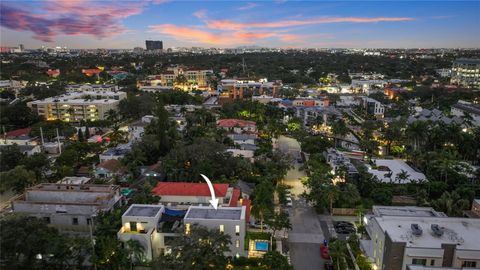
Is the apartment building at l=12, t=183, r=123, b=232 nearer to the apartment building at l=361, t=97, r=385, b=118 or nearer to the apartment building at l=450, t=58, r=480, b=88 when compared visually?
the apartment building at l=361, t=97, r=385, b=118

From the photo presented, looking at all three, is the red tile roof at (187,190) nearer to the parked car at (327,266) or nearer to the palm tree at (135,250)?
the palm tree at (135,250)

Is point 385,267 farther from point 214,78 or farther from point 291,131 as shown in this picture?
point 214,78

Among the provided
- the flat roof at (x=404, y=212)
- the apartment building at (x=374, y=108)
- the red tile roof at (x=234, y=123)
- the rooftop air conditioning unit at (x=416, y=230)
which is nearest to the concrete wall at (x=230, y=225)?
the flat roof at (x=404, y=212)

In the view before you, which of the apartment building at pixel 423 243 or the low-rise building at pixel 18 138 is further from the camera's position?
the low-rise building at pixel 18 138

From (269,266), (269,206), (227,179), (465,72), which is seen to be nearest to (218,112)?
(227,179)

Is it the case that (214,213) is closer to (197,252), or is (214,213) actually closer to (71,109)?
(197,252)
